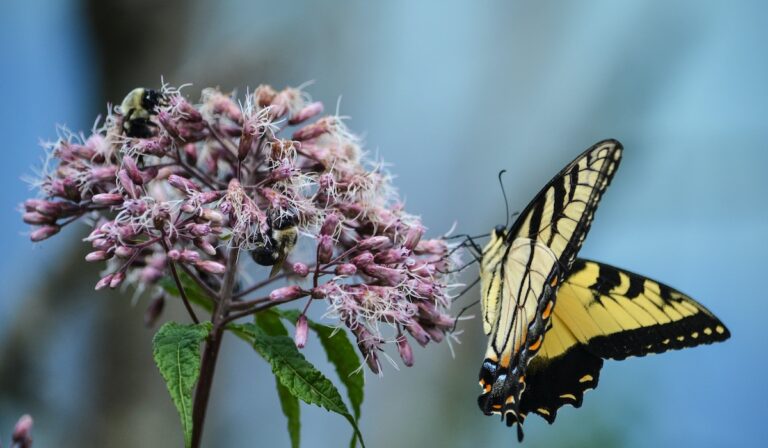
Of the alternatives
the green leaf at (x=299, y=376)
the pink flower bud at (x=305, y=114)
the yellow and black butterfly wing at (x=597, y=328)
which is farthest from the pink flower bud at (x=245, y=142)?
the yellow and black butterfly wing at (x=597, y=328)

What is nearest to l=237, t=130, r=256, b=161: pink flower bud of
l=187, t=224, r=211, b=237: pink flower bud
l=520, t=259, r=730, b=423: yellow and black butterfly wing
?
l=187, t=224, r=211, b=237: pink flower bud

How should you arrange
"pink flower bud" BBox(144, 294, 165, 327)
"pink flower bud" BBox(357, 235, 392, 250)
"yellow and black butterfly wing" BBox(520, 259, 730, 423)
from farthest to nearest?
1. "pink flower bud" BBox(144, 294, 165, 327)
2. "yellow and black butterfly wing" BBox(520, 259, 730, 423)
3. "pink flower bud" BBox(357, 235, 392, 250)

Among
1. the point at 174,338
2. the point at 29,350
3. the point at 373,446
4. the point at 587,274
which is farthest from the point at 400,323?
the point at 373,446

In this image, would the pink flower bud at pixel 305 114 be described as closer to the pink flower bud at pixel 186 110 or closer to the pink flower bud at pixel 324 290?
the pink flower bud at pixel 186 110

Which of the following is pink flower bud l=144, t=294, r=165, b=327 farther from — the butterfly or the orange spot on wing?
the orange spot on wing

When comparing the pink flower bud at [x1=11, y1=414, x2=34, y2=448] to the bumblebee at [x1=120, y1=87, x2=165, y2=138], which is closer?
the pink flower bud at [x1=11, y1=414, x2=34, y2=448]

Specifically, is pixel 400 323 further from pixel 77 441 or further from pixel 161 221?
pixel 77 441
